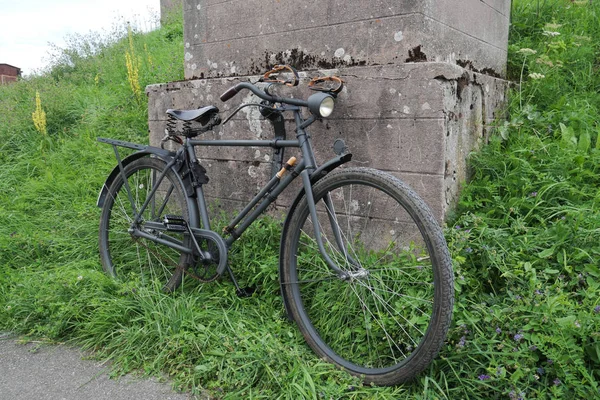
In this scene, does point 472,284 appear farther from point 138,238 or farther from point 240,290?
point 138,238

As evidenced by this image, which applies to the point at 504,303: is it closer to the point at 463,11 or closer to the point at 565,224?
the point at 565,224

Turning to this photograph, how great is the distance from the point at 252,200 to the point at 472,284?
1239mm

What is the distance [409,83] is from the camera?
8.81ft

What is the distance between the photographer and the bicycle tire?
10.4 feet

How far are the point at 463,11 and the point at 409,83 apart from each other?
33.2 inches

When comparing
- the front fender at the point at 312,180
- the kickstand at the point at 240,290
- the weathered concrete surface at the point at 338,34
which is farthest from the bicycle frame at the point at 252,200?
the weathered concrete surface at the point at 338,34

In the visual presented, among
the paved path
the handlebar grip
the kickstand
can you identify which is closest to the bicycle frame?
the kickstand

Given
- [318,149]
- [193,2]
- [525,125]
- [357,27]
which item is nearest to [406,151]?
[318,149]

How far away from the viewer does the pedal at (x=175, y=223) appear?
9.94ft

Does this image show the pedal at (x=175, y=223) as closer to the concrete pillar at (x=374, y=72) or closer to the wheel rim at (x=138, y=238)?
the wheel rim at (x=138, y=238)

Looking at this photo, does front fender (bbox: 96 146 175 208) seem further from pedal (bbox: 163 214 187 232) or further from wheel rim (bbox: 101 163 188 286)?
pedal (bbox: 163 214 187 232)

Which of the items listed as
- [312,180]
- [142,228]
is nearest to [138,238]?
[142,228]

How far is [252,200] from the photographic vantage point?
2865 millimetres

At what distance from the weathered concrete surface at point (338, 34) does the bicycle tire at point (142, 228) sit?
88 centimetres
